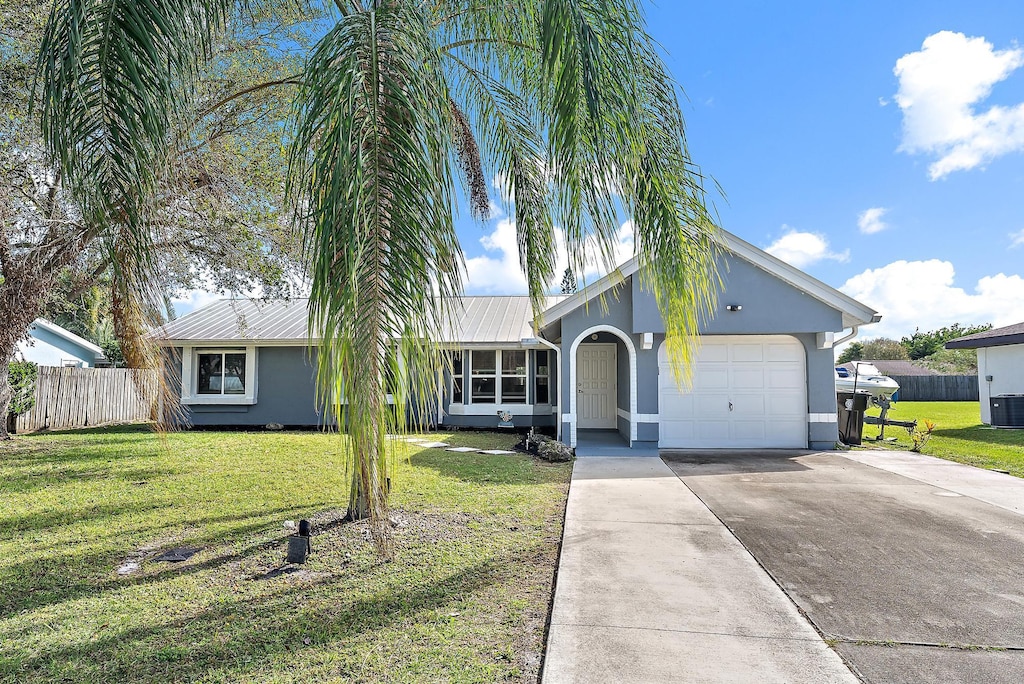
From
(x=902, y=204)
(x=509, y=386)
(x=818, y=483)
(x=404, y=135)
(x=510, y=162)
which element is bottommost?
(x=818, y=483)

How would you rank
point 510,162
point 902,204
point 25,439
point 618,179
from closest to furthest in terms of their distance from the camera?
point 618,179
point 510,162
point 25,439
point 902,204

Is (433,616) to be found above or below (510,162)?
below

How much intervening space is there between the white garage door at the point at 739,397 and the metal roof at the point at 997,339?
30.7 ft

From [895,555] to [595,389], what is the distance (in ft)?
35.2

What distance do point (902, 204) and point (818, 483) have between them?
31.6 ft

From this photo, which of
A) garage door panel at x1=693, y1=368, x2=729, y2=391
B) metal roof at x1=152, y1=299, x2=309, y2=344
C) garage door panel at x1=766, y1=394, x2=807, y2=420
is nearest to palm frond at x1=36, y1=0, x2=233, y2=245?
garage door panel at x1=693, y1=368, x2=729, y2=391

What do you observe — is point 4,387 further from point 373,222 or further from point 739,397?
point 739,397

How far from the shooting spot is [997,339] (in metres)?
16.9

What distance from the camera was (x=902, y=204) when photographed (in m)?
14.3

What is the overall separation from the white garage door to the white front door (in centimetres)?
309

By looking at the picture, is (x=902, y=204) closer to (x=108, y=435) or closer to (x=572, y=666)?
(x=572, y=666)

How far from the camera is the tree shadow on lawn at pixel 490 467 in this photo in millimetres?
8961

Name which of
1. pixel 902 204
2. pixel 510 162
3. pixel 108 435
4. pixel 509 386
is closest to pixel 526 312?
pixel 509 386

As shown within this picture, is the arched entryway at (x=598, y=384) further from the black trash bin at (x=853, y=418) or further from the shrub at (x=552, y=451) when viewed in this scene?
the black trash bin at (x=853, y=418)
